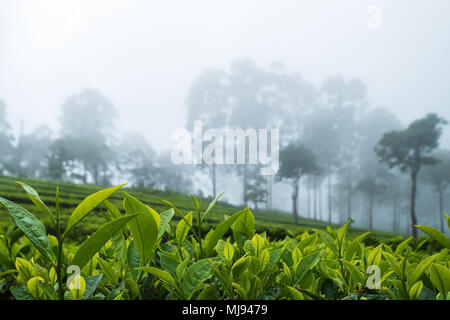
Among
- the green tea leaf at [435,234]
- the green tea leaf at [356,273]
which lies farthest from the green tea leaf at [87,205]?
the green tea leaf at [435,234]

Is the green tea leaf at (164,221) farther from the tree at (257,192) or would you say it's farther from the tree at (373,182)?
the tree at (373,182)

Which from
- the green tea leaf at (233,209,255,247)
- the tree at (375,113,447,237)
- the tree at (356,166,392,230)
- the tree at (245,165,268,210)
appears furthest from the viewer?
the tree at (356,166,392,230)

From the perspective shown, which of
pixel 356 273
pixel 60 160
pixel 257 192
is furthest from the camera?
pixel 60 160

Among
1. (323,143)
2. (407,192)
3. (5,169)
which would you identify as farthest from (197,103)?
(407,192)

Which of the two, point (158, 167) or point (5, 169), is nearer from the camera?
point (5, 169)

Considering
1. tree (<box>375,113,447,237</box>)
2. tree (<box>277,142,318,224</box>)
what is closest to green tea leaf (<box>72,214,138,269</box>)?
tree (<box>277,142,318,224</box>)

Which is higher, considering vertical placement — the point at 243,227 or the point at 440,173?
the point at 243,227

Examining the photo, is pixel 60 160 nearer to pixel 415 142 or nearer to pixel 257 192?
pixel 257 192

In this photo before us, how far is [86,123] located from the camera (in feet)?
49.5

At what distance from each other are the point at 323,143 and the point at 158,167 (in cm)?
1101

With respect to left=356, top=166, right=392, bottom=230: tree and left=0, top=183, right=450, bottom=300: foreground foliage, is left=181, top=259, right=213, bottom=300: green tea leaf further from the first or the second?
left=356, top=166, right=392, bottom=230: tree

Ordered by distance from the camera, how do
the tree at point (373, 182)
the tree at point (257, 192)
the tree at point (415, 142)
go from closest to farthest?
the tree at point (415, 142) < the tree at point (257, 192) < the tree at point (373, 182)

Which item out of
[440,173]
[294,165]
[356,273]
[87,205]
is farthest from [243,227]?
[440,173]

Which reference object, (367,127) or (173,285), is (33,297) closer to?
(173,285)
